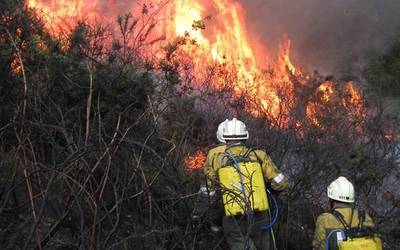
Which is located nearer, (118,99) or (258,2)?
(118,99)

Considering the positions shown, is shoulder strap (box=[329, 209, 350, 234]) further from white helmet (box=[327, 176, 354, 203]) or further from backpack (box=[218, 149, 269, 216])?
backpack (box=[218, 149, 269, 216])

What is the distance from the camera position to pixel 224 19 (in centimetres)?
1459

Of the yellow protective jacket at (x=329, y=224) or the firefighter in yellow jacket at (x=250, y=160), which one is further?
the firefighter in yellow jacket at (x=250, y=160)

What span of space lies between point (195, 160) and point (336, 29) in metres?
16.8

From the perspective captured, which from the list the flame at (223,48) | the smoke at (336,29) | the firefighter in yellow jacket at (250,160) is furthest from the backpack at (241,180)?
the smoke at (336,29)

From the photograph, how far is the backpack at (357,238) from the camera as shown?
4.48 metres

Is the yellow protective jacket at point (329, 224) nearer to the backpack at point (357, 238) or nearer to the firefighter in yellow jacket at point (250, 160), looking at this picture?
the backpack at point (357, 238)

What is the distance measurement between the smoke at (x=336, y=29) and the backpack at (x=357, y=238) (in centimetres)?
1423

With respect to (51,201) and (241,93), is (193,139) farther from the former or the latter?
(51,201)

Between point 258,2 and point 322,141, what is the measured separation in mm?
9545

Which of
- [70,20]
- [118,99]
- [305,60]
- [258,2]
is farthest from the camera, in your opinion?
[305,60]

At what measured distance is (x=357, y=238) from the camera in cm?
454

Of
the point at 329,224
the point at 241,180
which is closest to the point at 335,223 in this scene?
the point at 329,224

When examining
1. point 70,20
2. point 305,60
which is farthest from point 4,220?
point 305,60
